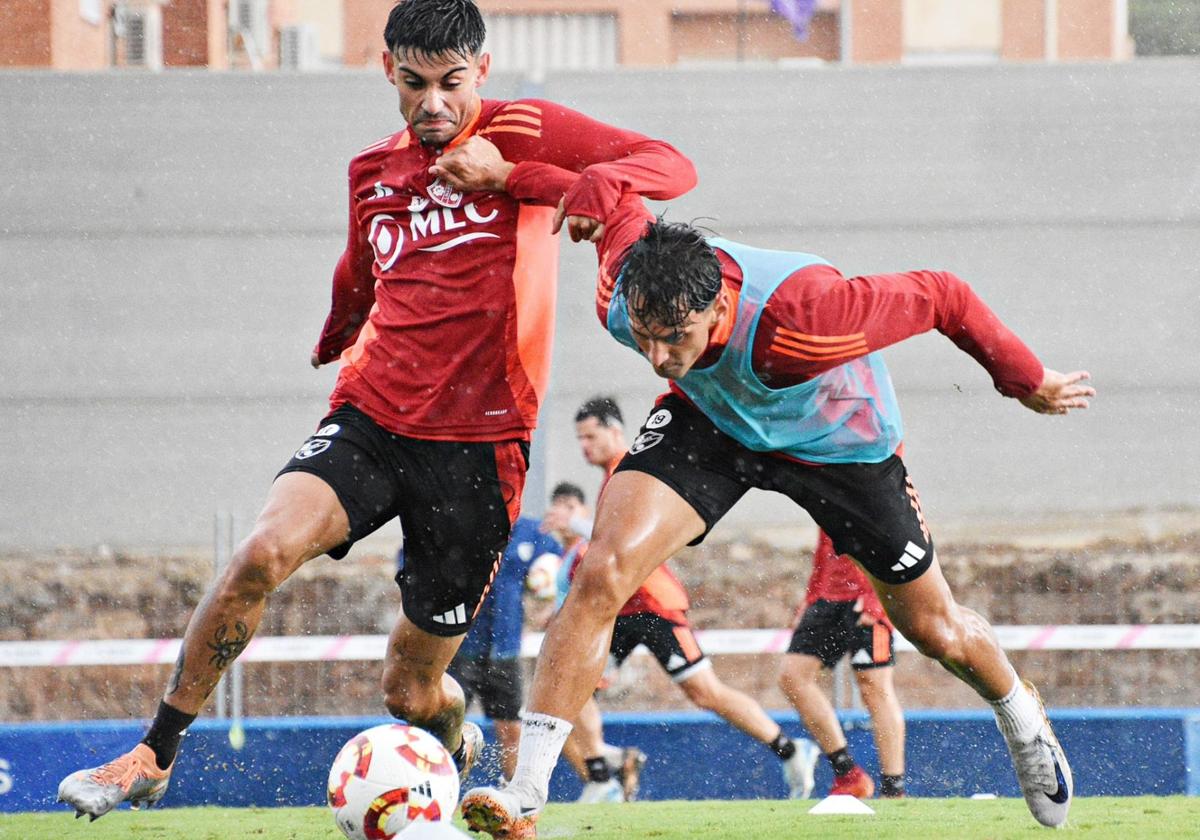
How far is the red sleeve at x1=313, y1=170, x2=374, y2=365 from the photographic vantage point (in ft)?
18.0

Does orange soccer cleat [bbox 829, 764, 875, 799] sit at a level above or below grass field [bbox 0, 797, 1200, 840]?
below

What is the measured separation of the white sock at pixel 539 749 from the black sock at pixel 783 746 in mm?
4164

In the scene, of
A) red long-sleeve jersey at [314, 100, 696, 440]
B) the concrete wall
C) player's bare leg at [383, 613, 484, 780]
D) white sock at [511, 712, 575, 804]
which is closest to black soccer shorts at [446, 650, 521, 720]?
player's bare leg at [383, 613, 484, 780]

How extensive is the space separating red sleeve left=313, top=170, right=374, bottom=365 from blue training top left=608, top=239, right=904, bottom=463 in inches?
44.9

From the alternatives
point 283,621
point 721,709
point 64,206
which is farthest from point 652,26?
point 721,709

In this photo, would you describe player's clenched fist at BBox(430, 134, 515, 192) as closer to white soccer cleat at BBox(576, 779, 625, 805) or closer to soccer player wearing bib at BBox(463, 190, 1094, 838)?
soccer player wearing bib at BBox(463, 190, 1094, 838)

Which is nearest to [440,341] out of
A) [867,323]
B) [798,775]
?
[867,323]

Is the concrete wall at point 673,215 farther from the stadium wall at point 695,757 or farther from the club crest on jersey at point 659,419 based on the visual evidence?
the club crest on jersey at point 659,419

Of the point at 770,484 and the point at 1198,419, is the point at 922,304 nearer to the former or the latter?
the point at 770,484

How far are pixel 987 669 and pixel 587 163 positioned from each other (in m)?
2.04

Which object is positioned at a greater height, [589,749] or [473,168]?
[473,168]

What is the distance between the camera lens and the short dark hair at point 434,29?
497cm

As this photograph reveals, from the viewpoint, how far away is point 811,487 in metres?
5.00

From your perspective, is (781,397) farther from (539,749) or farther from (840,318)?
(539,749)
